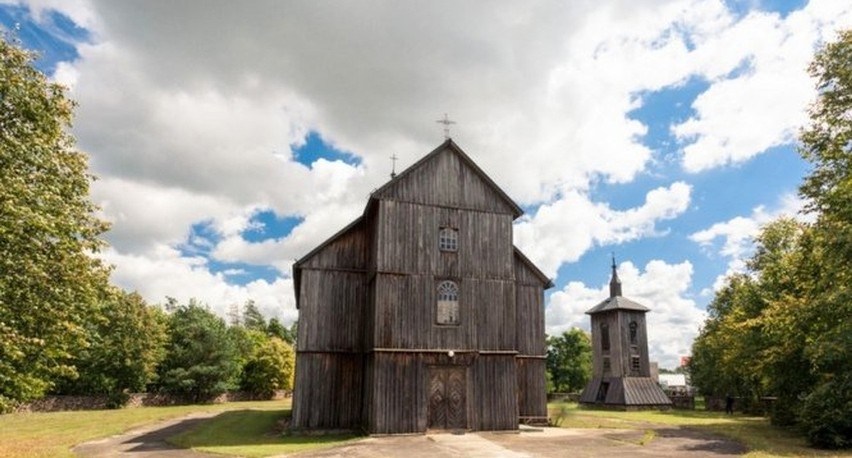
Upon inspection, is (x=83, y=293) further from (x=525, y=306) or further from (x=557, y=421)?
(x=557, y=421)

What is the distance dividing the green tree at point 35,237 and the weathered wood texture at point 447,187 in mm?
11170

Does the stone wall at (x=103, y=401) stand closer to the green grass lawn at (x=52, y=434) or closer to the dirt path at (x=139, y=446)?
the green grass lawn at (x=52, y=434)

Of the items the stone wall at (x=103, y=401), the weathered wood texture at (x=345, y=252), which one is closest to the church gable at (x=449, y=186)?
the weathered wood texture at (x=345, y=252)

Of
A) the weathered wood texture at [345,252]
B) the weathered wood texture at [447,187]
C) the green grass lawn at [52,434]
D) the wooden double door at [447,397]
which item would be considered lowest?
the green grass lawn at [52,434]

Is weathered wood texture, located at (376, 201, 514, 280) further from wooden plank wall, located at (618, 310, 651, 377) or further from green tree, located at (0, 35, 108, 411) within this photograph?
wooden plank wall, located at (618, 310, 651, 377)

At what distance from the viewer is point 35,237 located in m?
16.6

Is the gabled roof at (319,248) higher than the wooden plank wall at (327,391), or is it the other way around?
the gabled roof at (319,248)

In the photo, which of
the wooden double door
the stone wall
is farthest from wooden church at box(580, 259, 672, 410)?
the stone wall

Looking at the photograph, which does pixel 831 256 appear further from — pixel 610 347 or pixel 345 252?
pixel 610 347

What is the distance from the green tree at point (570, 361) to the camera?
79.1 m

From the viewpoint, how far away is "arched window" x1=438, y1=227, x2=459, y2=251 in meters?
23.2

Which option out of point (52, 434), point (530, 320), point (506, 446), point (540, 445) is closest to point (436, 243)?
point (530, 320)

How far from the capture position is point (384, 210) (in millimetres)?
22719

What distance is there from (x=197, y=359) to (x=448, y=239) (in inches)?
1567
